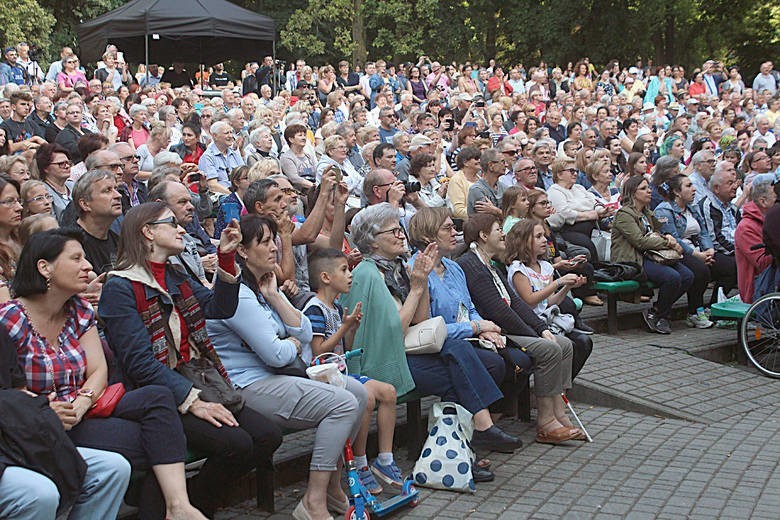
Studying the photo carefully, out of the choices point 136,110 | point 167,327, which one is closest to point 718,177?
point 136,110

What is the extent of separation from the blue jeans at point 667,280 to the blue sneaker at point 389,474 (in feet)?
15.9

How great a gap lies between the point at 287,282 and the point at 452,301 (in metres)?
1.14

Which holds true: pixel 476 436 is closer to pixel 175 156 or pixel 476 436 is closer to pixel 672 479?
pixel 672 479

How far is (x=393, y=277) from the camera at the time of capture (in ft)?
20.4

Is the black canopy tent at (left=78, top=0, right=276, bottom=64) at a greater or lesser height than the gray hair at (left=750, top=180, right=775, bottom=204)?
greater

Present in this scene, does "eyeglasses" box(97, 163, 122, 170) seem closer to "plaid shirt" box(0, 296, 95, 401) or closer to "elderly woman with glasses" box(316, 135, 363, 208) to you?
"plaid shirt" box(0, 296, 95, 401)

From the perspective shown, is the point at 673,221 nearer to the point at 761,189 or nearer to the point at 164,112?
the point at 761,189

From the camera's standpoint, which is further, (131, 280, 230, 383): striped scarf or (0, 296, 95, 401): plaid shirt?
(131, 280, 230, 383): striped scarf

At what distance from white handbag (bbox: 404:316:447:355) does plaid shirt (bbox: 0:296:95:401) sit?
6.92ft

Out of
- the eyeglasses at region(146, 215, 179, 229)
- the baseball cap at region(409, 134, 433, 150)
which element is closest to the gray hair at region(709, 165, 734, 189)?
the baseball cap at region(409, 134, 433, 150)

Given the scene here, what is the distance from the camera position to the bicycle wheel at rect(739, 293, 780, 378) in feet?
28.5

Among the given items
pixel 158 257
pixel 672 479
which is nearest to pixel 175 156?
pixel 158 257

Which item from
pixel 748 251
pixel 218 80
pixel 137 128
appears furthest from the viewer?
pixel 218 80

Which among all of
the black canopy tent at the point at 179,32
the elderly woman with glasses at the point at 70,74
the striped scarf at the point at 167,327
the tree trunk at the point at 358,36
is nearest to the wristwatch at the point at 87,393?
the striped scarf at the point at 167,327
